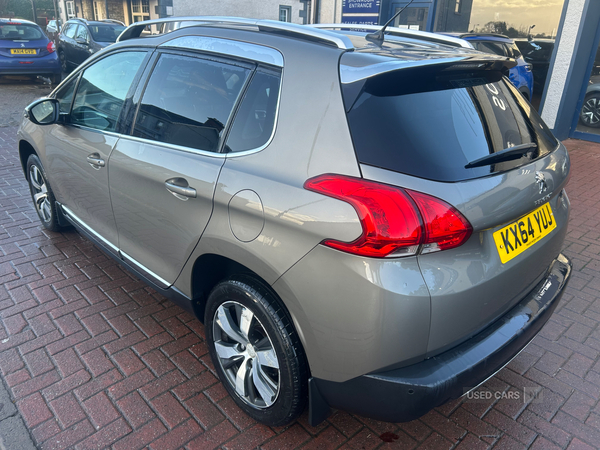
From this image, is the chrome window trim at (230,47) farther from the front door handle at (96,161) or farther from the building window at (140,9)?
the building window at (140,9)

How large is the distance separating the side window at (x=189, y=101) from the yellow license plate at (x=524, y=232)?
1.31 m

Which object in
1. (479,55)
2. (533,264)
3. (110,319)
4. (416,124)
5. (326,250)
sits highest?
(479,55)

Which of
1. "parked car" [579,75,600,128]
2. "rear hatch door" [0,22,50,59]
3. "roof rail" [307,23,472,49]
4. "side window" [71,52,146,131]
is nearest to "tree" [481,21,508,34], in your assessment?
"parked car" [579,75,600,128]

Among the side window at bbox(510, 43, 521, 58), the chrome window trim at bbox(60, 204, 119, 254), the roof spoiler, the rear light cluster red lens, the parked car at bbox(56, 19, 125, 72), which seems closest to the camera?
the rear light cluster red lens

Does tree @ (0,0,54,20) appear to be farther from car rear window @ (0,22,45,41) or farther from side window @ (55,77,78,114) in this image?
side window @ (55,77,78,114)

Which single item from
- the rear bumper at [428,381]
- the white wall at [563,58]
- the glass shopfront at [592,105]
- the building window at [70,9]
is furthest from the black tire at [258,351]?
the building window at [70,9]

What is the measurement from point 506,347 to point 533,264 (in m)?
0.41

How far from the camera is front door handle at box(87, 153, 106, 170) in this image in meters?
2.86

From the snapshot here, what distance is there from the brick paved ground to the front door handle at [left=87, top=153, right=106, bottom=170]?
96cm

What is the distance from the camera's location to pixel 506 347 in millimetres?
1896

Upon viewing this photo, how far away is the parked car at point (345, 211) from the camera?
5.43ft

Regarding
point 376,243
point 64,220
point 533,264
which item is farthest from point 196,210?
point 64,220

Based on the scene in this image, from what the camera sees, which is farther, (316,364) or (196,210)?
(196,210)

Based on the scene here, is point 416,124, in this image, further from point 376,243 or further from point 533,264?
point 533,264
